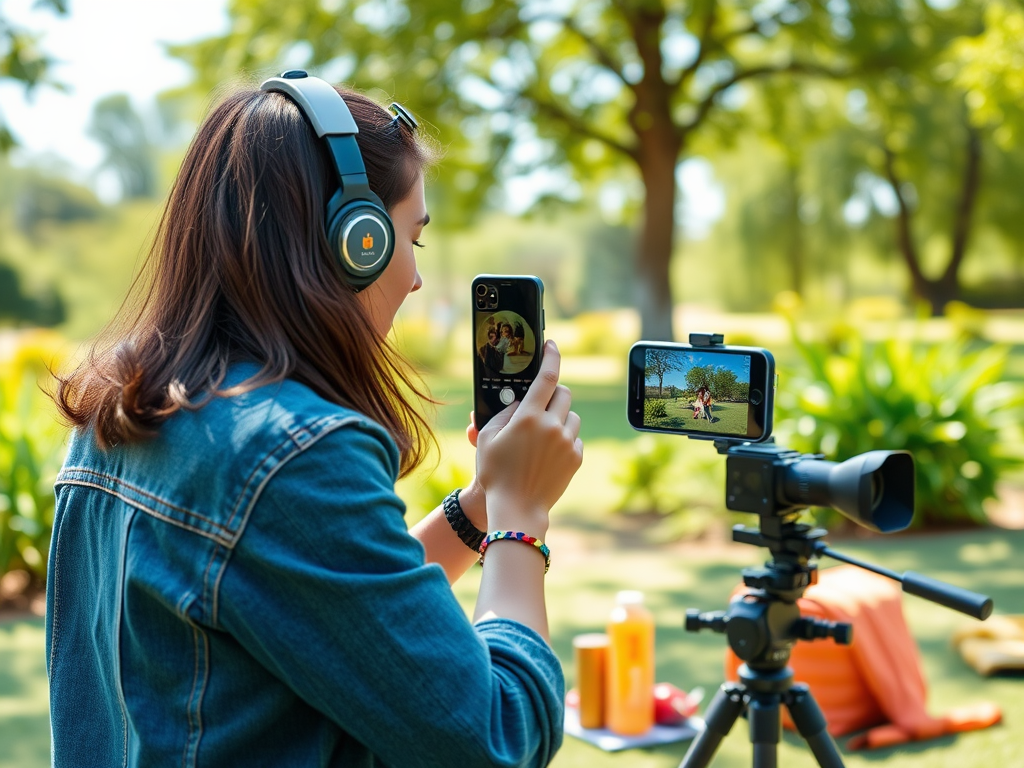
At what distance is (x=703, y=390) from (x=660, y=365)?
0.10m

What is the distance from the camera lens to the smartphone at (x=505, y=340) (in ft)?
5.04

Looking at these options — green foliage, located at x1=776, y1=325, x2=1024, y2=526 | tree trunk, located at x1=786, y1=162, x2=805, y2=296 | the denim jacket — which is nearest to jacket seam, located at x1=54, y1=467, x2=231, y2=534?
the denim jacket

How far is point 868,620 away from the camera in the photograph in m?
3.54

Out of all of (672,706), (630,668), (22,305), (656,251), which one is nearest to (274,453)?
(630,668)

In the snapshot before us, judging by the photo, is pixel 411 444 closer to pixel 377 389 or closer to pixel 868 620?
pixel 377 389

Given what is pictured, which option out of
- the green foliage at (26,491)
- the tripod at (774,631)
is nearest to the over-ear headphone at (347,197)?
the tripod at (774,631)

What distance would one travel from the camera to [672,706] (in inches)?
144

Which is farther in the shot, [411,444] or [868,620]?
[868,620]

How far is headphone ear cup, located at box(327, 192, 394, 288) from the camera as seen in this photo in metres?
1.19

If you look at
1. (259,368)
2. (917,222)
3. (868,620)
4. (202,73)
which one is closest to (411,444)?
(259,368)

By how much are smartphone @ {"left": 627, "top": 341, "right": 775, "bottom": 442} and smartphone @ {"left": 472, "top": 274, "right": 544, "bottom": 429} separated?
0.46m

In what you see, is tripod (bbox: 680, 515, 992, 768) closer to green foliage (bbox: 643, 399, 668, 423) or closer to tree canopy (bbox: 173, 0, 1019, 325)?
green foliage (bbox: 643, 399, 668, 423)

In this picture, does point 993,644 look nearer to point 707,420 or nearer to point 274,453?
point 707,420

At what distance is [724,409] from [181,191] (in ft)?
3.62
